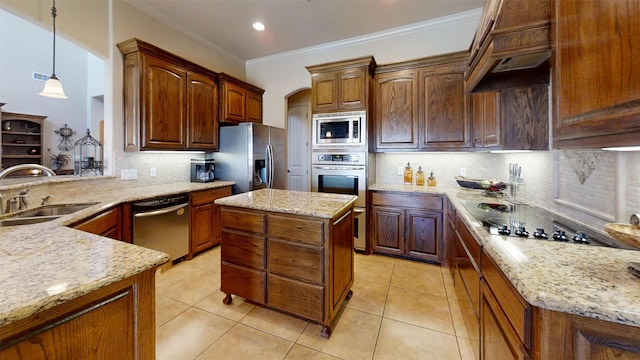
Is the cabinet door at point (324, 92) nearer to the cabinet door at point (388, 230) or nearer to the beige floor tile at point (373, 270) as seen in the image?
the cabinet door at point (388, 230)

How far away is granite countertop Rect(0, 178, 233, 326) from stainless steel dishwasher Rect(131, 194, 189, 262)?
43.7 inches

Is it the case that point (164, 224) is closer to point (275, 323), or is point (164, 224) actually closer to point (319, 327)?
point (275, 323)

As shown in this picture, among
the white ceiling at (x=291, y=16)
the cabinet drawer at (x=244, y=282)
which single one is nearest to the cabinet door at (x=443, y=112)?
the white ceiling at (x=291, y=16)

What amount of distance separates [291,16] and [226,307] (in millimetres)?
3461

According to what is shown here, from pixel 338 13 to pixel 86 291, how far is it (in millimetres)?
3568

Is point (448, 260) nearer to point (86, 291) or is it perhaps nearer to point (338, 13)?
point (86, 291)

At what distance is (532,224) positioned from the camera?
1443 millimetres

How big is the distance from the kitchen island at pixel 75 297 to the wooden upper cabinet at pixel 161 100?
1.94 meters

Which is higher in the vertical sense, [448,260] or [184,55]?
[184,55]

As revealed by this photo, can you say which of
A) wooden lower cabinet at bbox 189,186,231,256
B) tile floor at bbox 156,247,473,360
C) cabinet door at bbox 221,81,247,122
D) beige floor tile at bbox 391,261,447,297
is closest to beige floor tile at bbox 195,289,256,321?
tile floor at bbox 156,247,473,360

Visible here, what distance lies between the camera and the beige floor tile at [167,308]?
1.96 meters

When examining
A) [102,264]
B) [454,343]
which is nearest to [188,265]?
[102,264]

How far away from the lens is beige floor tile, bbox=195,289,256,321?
2026 mm

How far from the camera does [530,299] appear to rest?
2.37 feet
